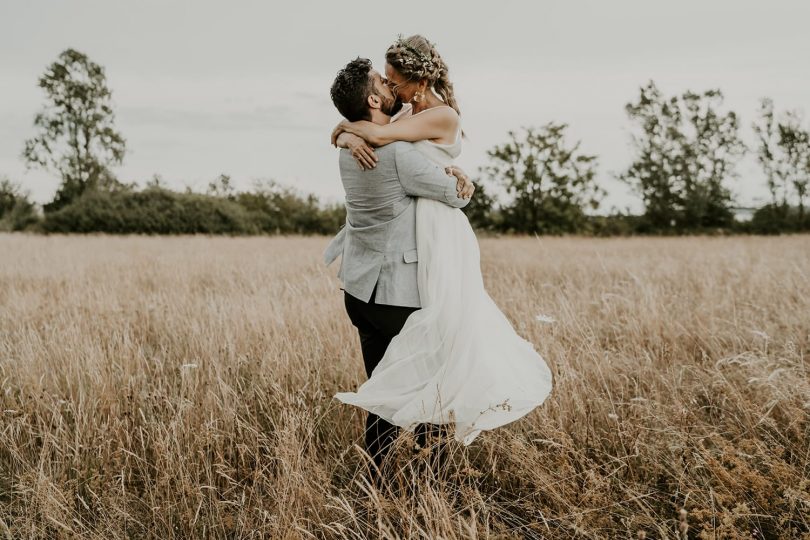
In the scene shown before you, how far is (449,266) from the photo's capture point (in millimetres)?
2658

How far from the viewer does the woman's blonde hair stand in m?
2.55

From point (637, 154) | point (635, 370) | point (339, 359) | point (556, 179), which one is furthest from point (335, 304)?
point (637, 154)

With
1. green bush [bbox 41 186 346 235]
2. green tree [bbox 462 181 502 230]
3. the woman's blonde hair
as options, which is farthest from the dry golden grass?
green bush [bbox 41 186 346 235]

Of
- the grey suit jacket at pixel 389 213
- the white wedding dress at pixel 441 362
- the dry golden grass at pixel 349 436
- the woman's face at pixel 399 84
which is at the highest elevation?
the woman's face at pixel 399 84

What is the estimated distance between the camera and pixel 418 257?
8.80 ft

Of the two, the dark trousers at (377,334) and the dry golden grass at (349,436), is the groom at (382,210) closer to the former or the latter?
the dark trousers at (377,334)

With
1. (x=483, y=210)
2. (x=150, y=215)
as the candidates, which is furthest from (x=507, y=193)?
(x=150, y=215)

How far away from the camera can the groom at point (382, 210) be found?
8.36 feet

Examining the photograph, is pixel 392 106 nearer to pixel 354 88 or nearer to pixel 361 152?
pixel 354 88

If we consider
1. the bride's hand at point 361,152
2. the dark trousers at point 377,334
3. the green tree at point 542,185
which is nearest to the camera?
the bride's hand at point 361,152

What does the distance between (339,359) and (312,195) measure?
1230 inches

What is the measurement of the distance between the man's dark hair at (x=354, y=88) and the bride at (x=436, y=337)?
0.08 metres

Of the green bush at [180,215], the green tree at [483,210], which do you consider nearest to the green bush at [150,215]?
the green bush at [180,215]

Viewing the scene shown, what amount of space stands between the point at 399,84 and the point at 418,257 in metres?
0.78
